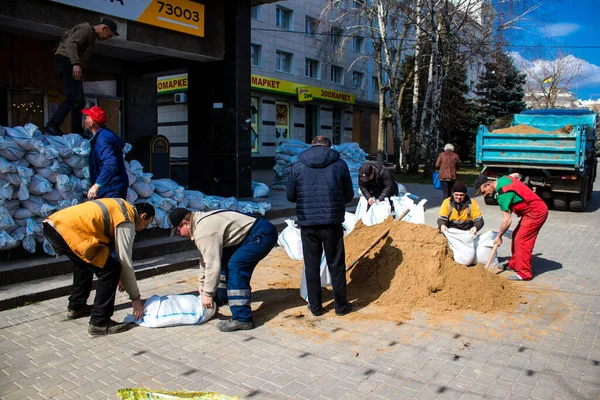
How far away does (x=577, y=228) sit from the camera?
33.1ft

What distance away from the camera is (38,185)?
19.1 feet

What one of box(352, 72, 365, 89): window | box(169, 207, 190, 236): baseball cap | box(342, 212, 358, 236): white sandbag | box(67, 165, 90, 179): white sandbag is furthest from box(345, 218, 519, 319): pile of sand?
box(352, 72, 365, 89): window

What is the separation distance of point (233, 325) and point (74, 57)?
4.15 metres

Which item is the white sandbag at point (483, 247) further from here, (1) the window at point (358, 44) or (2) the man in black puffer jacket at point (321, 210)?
(1) the window at point (358, 44)

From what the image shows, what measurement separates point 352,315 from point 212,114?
20.9ft

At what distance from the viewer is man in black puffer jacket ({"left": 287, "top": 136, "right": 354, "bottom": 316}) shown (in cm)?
474

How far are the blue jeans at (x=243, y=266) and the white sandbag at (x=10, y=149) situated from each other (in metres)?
2.92

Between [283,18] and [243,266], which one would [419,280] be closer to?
[243,266]

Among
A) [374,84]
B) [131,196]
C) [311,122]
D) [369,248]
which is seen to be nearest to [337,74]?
[311,122]

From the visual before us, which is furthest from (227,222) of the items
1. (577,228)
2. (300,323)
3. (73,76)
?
(577,228)

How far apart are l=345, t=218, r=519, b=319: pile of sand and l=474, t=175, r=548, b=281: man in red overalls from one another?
39 cm

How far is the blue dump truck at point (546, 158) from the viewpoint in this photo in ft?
38.9

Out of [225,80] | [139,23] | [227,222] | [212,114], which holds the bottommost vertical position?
[227,222]

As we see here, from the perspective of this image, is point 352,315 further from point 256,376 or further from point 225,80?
point 225,80
